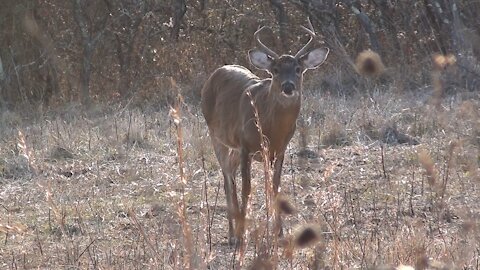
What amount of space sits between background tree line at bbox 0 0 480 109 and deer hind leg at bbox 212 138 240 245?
7.37 metres

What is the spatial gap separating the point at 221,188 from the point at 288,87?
165cm

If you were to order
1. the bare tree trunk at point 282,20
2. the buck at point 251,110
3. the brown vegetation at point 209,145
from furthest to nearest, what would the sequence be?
the bare tree trunk at point 282,20 → the buck at point 251,110 → the brown vegetation at point 209,145

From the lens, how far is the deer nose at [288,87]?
7457 mm

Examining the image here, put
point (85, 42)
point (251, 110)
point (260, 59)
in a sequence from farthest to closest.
→ point (85, 42) < point (260, 59) < point (251, 110)

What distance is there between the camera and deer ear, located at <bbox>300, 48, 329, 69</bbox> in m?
8.07

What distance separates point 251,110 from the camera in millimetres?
7605

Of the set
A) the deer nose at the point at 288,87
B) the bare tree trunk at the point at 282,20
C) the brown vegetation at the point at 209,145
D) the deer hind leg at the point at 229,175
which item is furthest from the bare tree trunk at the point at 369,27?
the deer nose at the point at 288,87

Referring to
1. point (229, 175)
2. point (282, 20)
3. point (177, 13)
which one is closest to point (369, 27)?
point (282, 20)

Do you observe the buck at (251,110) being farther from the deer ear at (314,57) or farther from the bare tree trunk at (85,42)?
the bare tree trunk at (85,42)

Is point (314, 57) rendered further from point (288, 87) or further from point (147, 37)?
point (147, 37)

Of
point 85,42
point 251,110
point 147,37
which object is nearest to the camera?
point 251,110

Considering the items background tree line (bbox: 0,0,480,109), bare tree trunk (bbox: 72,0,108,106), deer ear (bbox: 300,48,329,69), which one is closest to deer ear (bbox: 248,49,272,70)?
deer ear (bbox: 300,48,329,69)

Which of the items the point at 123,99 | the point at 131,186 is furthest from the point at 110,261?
the point at 123,99

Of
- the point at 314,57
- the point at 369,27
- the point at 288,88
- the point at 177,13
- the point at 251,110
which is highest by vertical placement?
the point at 314,57
